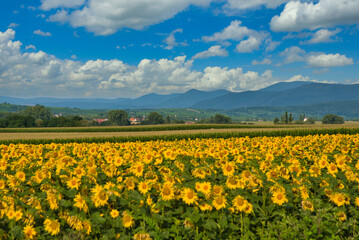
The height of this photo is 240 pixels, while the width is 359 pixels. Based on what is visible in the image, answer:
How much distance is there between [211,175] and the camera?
6637mm

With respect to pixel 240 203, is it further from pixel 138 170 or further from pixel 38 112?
pixel 38 112

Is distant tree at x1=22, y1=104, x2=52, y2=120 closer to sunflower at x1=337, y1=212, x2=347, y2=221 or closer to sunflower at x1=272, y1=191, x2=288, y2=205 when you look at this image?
sunflower at x1=272, y1=191, x2=288, y2=205

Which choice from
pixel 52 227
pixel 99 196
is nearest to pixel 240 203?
pixel 99 196

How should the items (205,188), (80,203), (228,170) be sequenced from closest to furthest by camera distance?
(80,203) < (205,188) < (228,170)

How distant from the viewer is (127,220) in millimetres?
4785

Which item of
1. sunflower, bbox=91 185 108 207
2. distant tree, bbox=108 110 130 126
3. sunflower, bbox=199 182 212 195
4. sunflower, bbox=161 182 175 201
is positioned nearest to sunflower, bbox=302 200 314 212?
sunflower, bbox=199 182 212 195

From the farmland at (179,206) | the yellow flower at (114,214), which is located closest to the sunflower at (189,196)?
the farmland at (179,206)

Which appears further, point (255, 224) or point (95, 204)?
point (255, 224)

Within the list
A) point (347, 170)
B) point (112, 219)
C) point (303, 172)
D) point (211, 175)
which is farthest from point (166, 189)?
point (347, 170)

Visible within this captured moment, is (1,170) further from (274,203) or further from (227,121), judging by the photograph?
(227,121)

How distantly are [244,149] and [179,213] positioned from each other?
4.91 metres

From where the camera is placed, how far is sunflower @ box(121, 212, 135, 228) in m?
4.72

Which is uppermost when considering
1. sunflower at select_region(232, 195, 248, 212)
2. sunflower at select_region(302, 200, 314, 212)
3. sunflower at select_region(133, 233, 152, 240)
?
sunflower at select_region(232, 195, 248, 212)

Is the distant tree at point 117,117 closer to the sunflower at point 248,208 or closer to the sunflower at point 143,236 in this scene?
the sunflower at point 248,208
